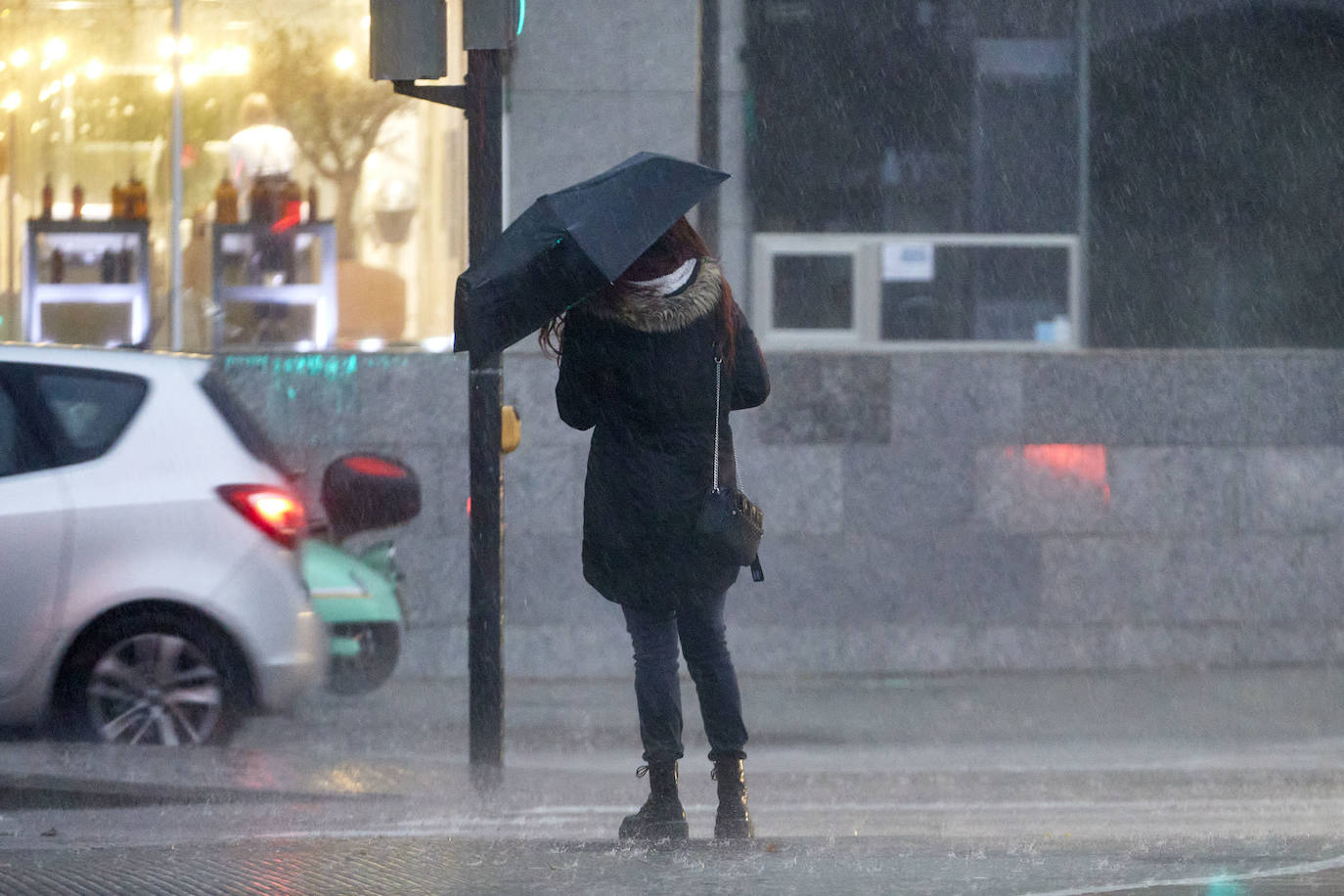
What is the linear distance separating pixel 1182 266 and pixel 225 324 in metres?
5.16

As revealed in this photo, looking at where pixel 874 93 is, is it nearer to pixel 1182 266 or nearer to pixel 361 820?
pixel 1182 266

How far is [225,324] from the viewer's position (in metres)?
9.84

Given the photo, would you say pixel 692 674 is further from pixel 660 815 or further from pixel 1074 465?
pixel 1074 465

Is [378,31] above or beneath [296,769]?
above

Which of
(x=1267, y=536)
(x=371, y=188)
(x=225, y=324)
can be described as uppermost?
(x=371, y=188)

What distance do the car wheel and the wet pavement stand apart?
15 cm

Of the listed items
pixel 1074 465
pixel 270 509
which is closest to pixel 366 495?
pixel 270 509

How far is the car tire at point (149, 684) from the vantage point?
6230 millimetres

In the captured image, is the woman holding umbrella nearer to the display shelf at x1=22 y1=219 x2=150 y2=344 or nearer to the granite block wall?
the granite block wall

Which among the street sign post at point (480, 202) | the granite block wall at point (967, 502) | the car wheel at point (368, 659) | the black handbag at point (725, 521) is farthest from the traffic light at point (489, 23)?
the granite block wall at point (967, 502)

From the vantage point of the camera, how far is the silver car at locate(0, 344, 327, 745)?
6.16 metres

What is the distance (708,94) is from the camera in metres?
9.84

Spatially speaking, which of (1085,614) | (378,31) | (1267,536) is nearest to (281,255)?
(378,31)

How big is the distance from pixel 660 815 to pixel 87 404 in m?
2.76
